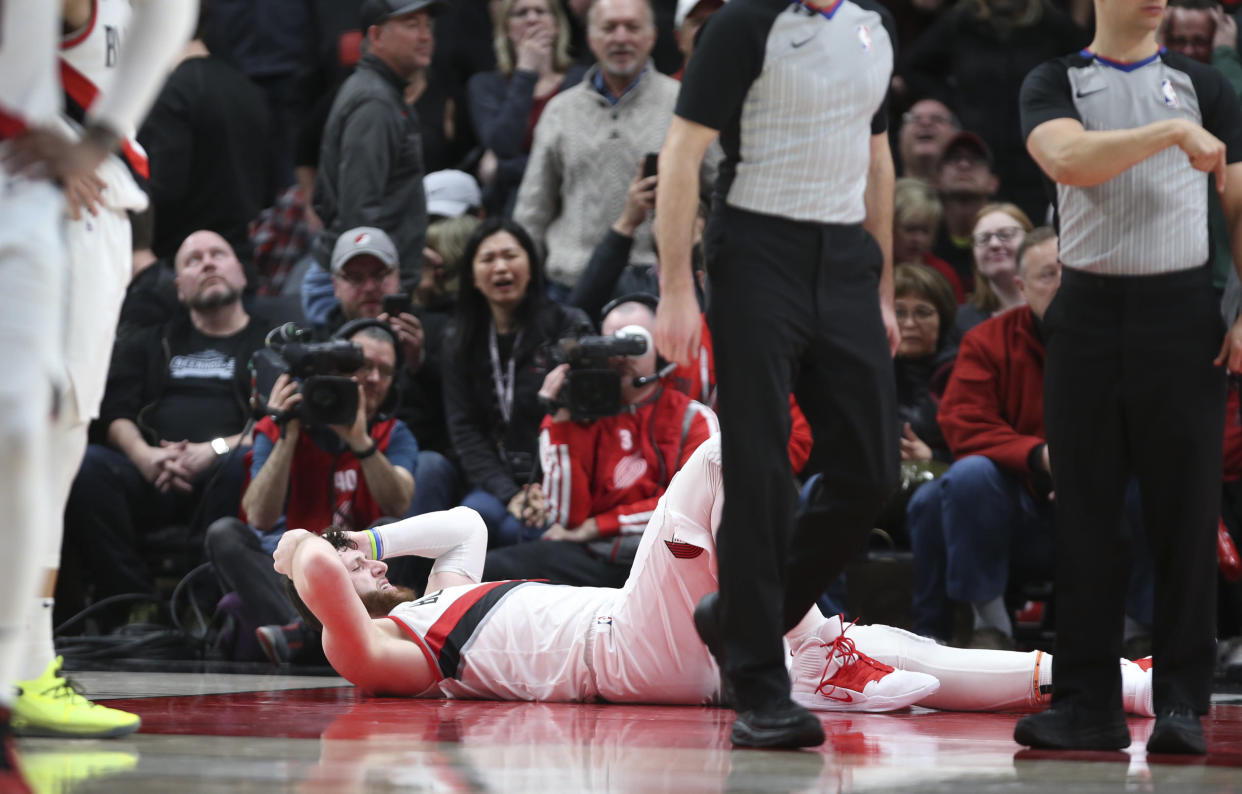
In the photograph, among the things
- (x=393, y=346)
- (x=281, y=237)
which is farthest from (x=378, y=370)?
(x=281, y=237)

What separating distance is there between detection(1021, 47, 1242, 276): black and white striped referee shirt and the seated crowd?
1520 mm

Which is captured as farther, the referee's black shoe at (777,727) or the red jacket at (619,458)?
the red jacket at (619,458)

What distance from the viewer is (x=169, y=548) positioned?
626 centimetres

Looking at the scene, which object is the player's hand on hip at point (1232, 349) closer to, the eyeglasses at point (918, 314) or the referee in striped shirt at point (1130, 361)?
the referee in striped shirt at point (1130, 361)

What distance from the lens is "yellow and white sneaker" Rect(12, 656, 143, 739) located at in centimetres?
293

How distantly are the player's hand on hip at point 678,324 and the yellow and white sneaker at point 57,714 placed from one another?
4.11 feet

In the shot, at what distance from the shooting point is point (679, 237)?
9.82ft

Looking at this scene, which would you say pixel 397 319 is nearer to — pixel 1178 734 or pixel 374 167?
pixel 374 167

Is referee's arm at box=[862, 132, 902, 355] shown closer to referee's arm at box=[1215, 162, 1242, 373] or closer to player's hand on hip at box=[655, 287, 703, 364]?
player's hand on hip at box=[655, 287, 703, 364]

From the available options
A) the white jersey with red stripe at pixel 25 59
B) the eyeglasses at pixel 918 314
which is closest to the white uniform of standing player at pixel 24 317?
the white jersey with red stripe at pixel 25 59

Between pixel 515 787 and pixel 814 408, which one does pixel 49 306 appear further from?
pixel 814 408

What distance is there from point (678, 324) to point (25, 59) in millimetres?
1247

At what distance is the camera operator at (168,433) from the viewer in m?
6.09

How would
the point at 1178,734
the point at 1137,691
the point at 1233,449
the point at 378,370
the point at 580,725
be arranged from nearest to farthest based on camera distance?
the point at 1178,734 → the point at 580,725 → the point at 1137,691 → the point at 1233,449 → the point at 378,370
